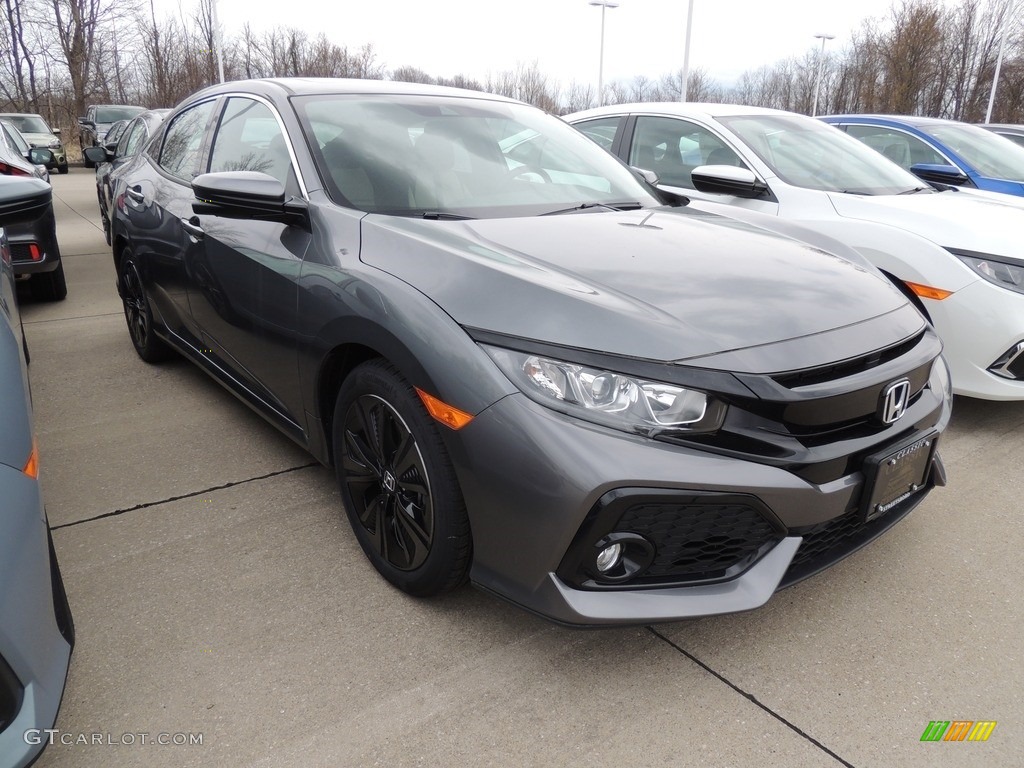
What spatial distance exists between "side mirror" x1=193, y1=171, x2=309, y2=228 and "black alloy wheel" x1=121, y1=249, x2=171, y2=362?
1820mm

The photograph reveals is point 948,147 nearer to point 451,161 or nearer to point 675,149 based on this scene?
point 675,149

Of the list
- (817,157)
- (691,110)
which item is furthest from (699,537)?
(691,110)

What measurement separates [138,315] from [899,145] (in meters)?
6.19

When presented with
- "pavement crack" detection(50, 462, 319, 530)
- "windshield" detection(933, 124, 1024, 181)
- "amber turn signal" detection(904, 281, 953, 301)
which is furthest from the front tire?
"windshield" detection(933, 124, 1024, 181)

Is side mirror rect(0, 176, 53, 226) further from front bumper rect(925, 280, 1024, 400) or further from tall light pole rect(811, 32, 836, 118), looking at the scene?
tall light pole rect(811, 32, 836, 118)

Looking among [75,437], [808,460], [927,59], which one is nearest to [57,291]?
[75,437]

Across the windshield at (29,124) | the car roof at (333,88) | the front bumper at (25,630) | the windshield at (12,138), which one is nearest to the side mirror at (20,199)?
the car roof at (333,88)

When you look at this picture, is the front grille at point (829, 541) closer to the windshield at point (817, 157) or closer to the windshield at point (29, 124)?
the windshield at point (817, 157)

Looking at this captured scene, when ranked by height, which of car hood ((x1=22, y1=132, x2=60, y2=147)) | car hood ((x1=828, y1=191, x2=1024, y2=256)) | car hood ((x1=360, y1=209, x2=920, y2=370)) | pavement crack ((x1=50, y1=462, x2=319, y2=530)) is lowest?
car hood ((x1=22, y1=132, x2=60, y2=147))

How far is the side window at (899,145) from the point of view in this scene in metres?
6.55

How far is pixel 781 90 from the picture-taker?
42094 mm

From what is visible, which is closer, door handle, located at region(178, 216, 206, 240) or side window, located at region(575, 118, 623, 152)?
door handle, located at region(178, 216, 206, 240)

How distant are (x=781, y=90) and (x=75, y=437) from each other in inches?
1770

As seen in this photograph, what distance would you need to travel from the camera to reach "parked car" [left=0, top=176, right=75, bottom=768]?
55.9 inches
